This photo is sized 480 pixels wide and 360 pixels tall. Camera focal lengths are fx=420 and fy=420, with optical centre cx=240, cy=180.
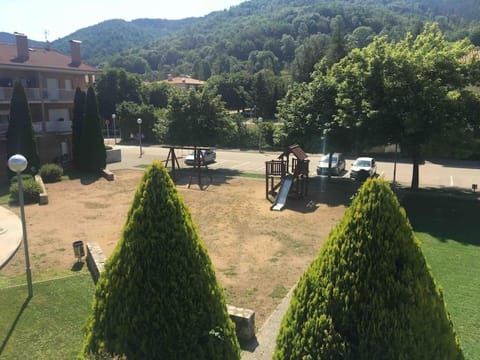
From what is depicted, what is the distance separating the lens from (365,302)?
13.4 feet

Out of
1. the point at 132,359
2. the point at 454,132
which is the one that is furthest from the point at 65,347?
the point at 454,132

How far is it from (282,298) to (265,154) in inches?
1244

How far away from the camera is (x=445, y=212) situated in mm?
19516

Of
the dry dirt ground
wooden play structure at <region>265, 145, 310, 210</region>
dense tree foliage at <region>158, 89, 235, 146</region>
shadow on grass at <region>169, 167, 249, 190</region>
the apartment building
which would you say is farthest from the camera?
the apartment building

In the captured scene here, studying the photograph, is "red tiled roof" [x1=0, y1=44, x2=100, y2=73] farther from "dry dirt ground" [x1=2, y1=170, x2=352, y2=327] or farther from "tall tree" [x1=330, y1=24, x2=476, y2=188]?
"tall tree" [x1=330, y1=24, x2=476, y2=188]

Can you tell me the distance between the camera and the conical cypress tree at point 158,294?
4660 mm

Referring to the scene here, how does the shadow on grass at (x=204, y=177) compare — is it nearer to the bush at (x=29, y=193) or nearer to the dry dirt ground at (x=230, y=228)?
the dry dirt ground at (x=230, y=228)

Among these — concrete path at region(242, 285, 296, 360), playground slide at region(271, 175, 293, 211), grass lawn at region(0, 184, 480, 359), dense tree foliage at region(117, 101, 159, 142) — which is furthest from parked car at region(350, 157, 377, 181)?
dense tree foliage at region(117, 101, 159, 142)

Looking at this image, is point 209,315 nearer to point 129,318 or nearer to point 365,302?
point 129,318

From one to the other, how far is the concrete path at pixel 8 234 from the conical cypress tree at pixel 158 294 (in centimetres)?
1044

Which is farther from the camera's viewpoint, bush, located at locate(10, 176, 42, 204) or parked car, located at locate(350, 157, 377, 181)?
parked car, located at locate(350, 157, 377, 181)

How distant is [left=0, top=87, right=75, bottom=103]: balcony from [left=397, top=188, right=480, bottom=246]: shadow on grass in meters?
26.7

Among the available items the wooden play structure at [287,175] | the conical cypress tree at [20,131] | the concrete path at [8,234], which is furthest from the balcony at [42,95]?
the wooden play structure at [287,175]

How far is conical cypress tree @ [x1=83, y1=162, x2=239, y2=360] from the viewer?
4.66m
